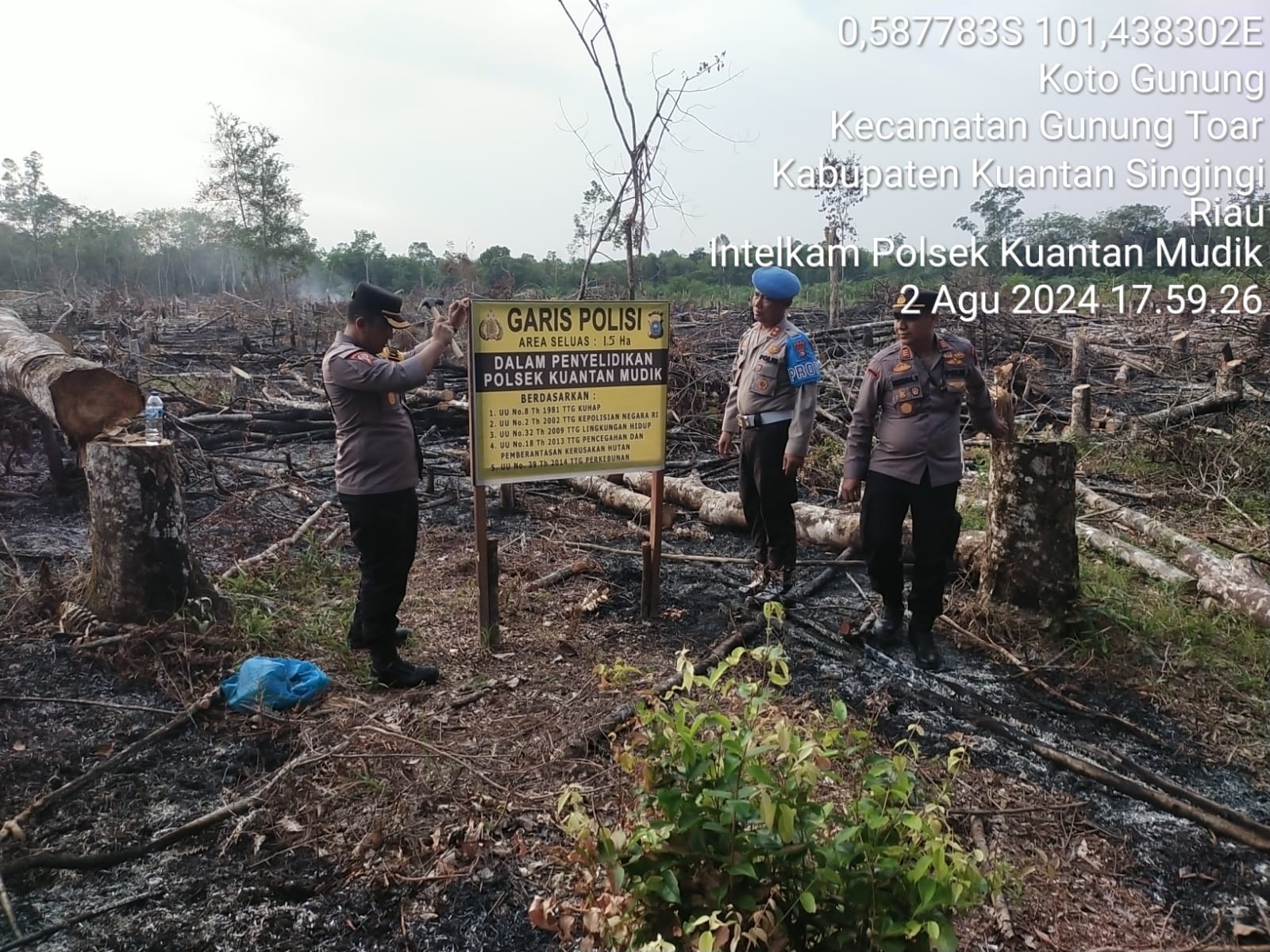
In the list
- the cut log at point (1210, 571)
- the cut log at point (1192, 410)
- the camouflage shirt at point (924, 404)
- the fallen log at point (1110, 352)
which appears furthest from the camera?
the fallen log at point (1110, 352)

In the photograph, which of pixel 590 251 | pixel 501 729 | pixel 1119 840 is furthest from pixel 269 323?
pixel 1119 840

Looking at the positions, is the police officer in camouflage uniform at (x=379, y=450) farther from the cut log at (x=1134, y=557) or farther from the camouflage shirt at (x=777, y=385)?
the cut log at (x=1134, y=557)

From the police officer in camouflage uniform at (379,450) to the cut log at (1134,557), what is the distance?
3.98m

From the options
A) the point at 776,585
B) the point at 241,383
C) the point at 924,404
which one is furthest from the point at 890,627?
the point at 241,383

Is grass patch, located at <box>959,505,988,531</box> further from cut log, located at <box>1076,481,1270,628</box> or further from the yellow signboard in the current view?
the yellow signboard

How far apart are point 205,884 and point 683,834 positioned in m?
1.73

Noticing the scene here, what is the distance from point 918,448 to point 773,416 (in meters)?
0.92

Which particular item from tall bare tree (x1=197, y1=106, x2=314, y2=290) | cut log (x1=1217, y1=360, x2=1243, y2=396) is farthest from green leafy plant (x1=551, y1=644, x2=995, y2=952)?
tall bare tree (x1=197, y1=106, x2=314, y2=290)

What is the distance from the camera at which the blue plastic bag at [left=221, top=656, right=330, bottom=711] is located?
354cm

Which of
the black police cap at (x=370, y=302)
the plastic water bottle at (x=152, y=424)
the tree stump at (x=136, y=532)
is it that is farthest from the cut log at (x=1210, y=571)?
the plastic water bottle at (x=152, y=424)

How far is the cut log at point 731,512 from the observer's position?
17.9ft

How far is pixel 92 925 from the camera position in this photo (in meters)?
2.38

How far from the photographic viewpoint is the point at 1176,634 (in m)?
4.41

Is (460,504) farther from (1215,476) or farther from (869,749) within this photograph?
(1215,476)
